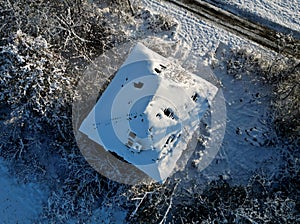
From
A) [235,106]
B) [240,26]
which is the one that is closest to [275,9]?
[240,26]

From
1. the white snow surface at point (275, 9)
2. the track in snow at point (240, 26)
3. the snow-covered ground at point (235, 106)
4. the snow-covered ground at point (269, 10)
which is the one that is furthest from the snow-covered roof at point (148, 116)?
the white snow surface at point (275, 9)

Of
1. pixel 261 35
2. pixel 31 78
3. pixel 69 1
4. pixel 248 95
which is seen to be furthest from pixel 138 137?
pixel 261 35

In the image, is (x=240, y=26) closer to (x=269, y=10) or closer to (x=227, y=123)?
(x=269, y=10)

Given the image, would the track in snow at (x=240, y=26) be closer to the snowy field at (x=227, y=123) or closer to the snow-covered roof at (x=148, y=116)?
the snowy field at (x=227, y=123)

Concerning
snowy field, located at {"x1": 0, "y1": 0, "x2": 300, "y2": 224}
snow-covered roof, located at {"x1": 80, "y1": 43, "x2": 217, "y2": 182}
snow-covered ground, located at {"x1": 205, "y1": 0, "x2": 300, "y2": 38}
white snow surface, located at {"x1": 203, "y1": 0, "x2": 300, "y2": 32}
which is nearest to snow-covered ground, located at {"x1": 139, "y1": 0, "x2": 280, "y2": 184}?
snowy field, located at {"x1": 0, "y1": 0, "x2": 300, "y2": 224}

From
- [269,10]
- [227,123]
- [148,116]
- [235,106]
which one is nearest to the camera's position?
[148,116]

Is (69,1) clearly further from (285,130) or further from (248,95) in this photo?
(285,130)
